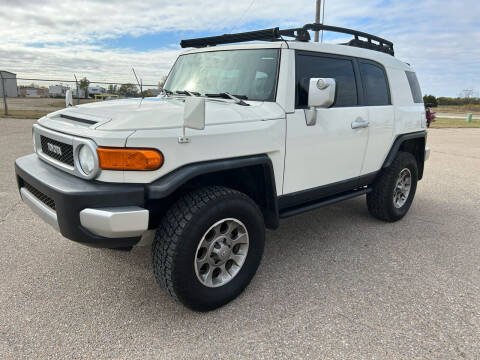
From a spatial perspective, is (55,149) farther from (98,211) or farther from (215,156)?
(215,156)

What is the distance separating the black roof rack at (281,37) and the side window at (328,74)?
26 cm

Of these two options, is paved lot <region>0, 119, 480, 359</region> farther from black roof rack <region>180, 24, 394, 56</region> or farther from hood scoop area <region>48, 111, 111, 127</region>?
black roof rack <region>180, 24, 394, 56</region>

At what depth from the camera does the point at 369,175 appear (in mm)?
4184

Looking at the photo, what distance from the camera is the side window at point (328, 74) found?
3.17m

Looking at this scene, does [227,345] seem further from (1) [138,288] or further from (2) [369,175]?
(2) [369,175]

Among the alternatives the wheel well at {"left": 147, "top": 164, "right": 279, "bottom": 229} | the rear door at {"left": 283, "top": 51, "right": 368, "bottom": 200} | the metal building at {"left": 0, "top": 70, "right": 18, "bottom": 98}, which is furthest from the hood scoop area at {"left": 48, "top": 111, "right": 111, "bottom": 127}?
the metal building at {"left": 0, "top": 70, "right": 18, "bottom": 98}

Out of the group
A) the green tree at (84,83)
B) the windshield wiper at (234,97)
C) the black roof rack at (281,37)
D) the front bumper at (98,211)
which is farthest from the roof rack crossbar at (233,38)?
the green tree at (84,83)

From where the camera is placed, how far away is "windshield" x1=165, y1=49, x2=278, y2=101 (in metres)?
3.10

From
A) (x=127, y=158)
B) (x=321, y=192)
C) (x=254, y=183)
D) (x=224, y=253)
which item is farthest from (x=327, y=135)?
(x=127, y=158)

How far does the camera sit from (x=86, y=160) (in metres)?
2.34

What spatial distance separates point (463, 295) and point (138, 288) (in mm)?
2675

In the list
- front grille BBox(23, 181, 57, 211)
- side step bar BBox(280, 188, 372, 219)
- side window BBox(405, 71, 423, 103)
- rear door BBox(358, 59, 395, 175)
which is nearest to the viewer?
front grille BBox(23, 181, 57, 211)

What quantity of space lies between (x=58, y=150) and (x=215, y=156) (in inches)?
46.2

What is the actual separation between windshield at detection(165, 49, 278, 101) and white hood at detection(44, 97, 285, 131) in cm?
19
